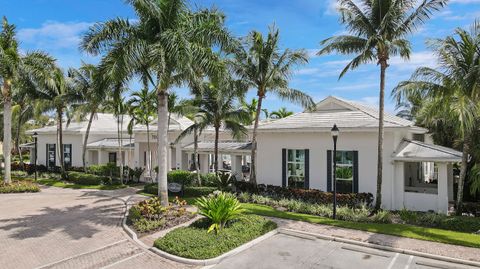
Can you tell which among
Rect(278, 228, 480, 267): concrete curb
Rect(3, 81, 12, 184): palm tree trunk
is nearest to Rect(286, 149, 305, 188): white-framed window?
Rect(278, 228, 480, 267): concrete curb

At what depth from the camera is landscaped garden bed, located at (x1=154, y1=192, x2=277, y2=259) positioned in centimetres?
1069

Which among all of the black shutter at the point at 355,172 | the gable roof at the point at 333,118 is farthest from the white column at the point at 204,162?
the black shutter at the point at 355,172

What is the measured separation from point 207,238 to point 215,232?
32.4 inches

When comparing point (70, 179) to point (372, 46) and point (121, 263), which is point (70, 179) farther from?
point (372, 46)

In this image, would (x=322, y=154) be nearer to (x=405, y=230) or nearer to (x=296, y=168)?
(x=296, y=168)

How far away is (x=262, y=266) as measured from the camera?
995 cm

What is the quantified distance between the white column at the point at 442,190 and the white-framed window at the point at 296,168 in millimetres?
6801

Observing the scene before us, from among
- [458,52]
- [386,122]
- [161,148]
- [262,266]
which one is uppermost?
[458,52]

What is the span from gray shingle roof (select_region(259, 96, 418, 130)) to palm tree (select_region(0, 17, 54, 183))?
52.1ft

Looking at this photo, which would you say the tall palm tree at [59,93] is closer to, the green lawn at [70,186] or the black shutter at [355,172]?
the green lawn at [70,186]

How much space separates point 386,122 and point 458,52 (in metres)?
4.48

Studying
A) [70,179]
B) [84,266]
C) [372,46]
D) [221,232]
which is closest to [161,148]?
[221,232]

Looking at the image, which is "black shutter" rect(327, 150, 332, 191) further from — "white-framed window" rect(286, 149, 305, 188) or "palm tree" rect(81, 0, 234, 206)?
"palm tree" rect(81, 0, 234, 206)

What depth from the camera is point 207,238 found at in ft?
37.1
